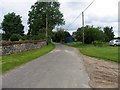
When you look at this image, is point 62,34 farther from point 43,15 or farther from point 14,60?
point 14,60

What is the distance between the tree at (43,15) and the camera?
73056 millimetres

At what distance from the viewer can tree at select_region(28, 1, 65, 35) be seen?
73.1 metres

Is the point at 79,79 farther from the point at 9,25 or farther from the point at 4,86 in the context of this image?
the point at 9,25

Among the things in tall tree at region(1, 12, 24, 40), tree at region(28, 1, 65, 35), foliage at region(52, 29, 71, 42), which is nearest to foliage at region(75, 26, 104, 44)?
tree at region(28, 1, 65, 35)

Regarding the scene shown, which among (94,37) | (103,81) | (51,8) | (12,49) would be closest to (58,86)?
(103,81)

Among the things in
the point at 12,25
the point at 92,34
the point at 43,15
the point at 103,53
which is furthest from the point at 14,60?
the point at 12,25

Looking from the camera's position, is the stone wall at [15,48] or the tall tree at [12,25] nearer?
the stone wall at [15,48]

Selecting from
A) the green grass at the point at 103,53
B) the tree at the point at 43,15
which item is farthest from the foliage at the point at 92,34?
the green grass at the point at 103,53

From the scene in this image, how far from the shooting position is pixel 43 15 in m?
73.4

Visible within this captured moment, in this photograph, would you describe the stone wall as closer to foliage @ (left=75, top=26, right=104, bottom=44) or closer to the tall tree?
foliage @ (left=75, top=26, right=104, bottom=44)

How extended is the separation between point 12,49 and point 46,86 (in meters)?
18.4

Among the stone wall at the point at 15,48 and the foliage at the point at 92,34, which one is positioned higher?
the foliage at the point at 92,34

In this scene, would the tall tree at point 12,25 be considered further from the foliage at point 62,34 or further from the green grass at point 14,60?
the green grass at point 14,60

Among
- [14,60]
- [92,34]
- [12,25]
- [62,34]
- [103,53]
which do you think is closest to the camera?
[14,60]
